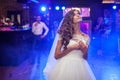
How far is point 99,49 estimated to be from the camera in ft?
38.0

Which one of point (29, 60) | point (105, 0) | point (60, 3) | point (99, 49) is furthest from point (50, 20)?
point (29, 60)

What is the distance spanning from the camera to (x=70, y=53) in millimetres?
3828

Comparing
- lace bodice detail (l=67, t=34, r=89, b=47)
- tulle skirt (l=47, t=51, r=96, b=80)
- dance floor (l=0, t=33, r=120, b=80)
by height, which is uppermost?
lace bodice detail (l=67, t=34, r=89, b=47)

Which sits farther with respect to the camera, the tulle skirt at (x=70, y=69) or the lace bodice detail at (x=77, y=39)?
the tulle skirt at (x=70, y=69)

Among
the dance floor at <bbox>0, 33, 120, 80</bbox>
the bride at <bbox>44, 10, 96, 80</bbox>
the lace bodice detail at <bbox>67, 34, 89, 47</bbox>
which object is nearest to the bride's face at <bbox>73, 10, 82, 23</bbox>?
the bride at <bbox>44, 10, 96, 80</bbox>

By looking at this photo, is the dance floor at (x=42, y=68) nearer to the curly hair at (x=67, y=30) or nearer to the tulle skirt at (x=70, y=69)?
the tulle skirt at (x=70, y=69)

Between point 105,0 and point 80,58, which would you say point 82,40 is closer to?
point 80,58

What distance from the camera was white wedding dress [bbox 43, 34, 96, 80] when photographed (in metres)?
3.87

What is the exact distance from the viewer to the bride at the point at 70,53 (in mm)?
3654

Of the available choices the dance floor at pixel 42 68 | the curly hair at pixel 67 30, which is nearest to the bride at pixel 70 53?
the curly hair at pixel 67 30

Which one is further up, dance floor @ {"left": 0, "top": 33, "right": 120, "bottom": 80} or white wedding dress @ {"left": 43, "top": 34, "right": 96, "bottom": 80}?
white wedding dress @ {"left": 43, "top": 34, "right": 96, "bottom": 80}

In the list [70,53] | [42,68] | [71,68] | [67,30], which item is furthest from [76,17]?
[42,68]

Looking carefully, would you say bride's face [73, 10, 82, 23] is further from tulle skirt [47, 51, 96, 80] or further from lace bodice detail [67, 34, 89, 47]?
tulle skirt [47, 51, 96, 80]

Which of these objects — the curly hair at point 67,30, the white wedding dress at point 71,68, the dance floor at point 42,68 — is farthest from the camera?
the dance floor at point 42,68
